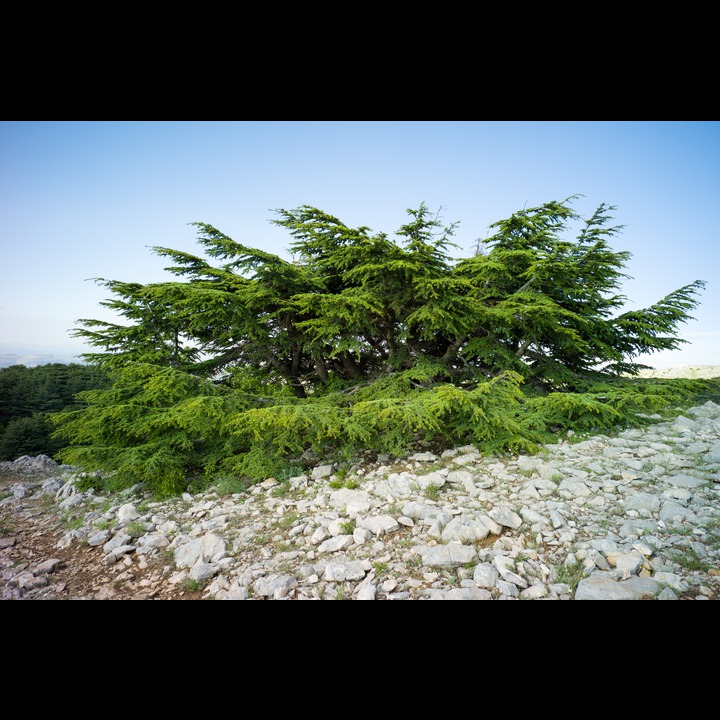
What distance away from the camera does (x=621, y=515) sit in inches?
148

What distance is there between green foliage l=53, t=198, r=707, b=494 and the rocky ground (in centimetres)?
67

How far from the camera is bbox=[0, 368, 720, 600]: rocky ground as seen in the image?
2.96 meters

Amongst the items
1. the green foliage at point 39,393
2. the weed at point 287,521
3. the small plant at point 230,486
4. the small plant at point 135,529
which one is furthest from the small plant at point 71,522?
the green foliage at point 39,393

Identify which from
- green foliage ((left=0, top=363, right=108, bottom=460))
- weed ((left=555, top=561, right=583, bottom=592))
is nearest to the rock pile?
weed ((left=555, top=561, right=583, bottom=592))

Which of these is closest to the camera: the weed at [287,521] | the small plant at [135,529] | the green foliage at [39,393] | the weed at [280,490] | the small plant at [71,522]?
the weed at [287,521]

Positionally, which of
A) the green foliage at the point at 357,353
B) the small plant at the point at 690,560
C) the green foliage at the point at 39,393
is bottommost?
the green foliage at the point at 39,393

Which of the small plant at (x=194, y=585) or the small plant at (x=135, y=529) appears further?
the small plant at (x=135, y=529)

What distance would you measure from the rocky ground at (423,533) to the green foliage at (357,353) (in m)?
0.67

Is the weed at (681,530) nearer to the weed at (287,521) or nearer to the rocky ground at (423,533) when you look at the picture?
the rocky ground at (423,533)

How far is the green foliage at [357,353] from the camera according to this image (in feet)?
18.9

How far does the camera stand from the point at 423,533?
12.5 feet

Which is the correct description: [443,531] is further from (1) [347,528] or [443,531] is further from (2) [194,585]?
(2) [194,585]

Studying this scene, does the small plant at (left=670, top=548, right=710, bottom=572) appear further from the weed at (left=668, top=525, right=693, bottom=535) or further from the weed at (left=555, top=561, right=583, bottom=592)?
the weed at (left=555, top=561, right=583, bottom=592)

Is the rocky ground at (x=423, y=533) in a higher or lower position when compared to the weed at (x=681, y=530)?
lower
